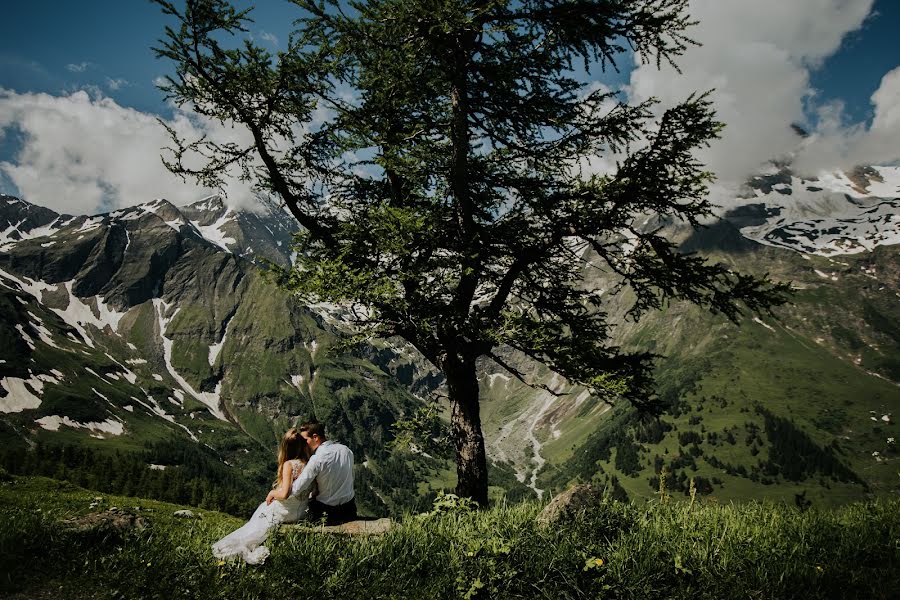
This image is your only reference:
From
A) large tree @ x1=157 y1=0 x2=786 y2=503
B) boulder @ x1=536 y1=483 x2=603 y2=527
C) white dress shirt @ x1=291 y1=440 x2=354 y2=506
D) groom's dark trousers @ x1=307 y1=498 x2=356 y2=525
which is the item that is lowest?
groom's dark trousers @ x1=307 y1=498 x2=356 y2=525

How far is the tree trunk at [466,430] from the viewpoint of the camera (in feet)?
31.7

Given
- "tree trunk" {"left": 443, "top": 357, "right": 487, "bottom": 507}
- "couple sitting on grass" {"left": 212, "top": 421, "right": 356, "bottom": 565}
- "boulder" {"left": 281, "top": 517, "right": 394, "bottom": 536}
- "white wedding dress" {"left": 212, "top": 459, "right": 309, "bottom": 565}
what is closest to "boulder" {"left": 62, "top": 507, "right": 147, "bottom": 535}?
"white wedding dress" {"left": 212, "top": 459, "right": 309, "bottom": 565}

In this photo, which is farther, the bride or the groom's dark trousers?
the groom's dark trousers

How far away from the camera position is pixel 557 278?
11133 mm

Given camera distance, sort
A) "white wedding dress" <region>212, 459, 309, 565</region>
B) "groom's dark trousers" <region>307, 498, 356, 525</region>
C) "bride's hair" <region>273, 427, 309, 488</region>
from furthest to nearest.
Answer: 1. "bride's hair" <region>273, 427, 309, 488</region>
2. "groom's dark trousers" <region>307, 498, 356, 525</region>
3. "white wedding dress" <region>212, 459, 309, 565</region>

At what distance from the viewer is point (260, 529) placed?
654 centimetres

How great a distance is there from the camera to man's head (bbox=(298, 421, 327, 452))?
8.48 metres

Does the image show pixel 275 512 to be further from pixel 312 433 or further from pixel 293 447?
pixel 312 433

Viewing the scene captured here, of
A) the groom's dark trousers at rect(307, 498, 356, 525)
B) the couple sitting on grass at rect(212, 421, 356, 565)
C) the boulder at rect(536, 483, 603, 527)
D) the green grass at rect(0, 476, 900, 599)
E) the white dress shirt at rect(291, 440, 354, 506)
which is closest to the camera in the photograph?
the green grass at rect(0, 476, 900, 599)

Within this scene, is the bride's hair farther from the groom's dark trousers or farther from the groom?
the groom's dark trousers

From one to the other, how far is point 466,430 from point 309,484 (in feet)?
11.2

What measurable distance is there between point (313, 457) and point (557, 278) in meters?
6.55

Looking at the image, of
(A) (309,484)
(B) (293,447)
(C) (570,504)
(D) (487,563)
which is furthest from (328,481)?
(C) (570,504)

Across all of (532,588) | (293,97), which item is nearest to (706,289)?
(532,588)
